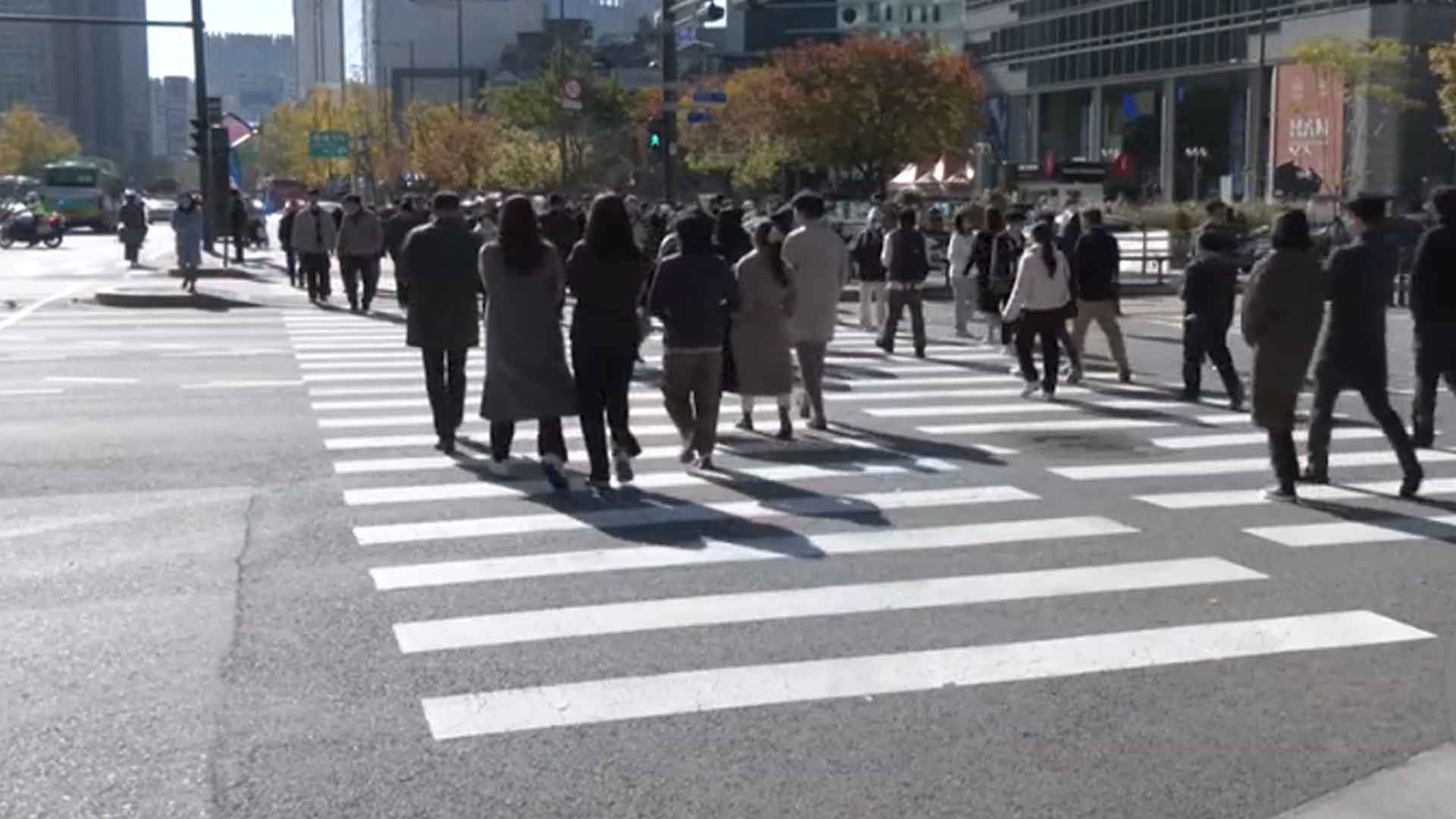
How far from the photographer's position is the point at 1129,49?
78.6 m

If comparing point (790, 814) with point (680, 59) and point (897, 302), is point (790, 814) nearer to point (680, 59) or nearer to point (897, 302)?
point (897, 302)

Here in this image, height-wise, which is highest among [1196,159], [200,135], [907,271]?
[200,135]

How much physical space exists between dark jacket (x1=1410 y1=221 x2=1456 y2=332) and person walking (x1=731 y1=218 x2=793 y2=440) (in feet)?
14.2

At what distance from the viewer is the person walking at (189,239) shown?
106 feet

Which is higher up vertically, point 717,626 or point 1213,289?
point 1213,289

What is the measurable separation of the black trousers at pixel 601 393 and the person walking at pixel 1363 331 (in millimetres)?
4280

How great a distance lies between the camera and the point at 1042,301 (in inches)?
672

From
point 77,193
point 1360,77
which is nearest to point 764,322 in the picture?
point 1360,77

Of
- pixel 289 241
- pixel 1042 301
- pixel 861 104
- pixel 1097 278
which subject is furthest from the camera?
pixel 861 104

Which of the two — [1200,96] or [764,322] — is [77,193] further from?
[764,322]

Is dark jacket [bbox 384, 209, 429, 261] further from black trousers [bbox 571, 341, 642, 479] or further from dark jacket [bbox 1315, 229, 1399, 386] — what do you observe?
dark jacket [bbox 1315, 229, 1399, 386]

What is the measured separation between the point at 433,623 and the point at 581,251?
4037mm

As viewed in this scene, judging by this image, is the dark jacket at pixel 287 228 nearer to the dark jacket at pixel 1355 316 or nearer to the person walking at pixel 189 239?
the person walking at pixel 189 239

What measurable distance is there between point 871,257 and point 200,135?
73.5 feet
